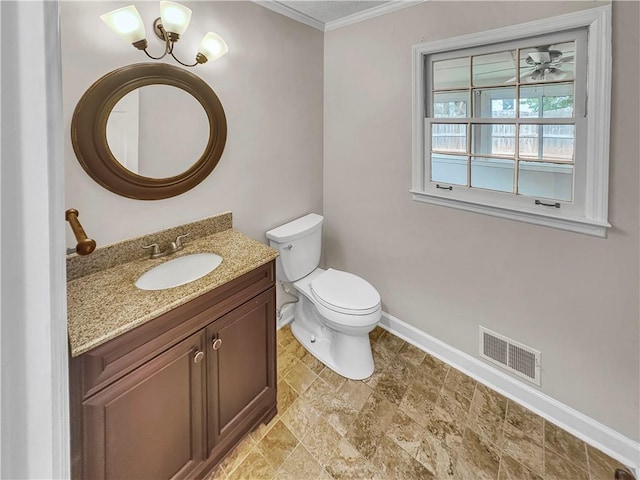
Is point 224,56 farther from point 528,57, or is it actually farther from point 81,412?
point 81,412

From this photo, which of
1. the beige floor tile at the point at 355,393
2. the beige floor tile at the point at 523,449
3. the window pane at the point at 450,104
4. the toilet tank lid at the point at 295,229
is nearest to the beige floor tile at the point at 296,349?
the beige floor tile at the point at 355,393

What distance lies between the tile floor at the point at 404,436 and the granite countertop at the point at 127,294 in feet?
2.85

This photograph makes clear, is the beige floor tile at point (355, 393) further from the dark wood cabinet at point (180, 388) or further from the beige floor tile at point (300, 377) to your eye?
the dark wood cabinet at point (180, 388)

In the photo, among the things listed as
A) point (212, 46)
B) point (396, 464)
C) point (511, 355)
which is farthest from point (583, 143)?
point (212, 46)

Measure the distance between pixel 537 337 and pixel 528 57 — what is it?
1.43 metres

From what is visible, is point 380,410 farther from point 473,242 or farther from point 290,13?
point 290,13

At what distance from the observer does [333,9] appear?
2.10 meters

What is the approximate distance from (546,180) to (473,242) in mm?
477

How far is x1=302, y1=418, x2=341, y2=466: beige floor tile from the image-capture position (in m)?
1.56

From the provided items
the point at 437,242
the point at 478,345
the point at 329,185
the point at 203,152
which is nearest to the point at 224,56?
the point at 203,152

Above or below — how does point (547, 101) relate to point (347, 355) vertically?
above

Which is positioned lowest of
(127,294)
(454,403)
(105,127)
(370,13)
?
(454,403)

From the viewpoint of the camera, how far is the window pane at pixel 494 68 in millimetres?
1695

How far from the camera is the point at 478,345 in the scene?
6.57ft
